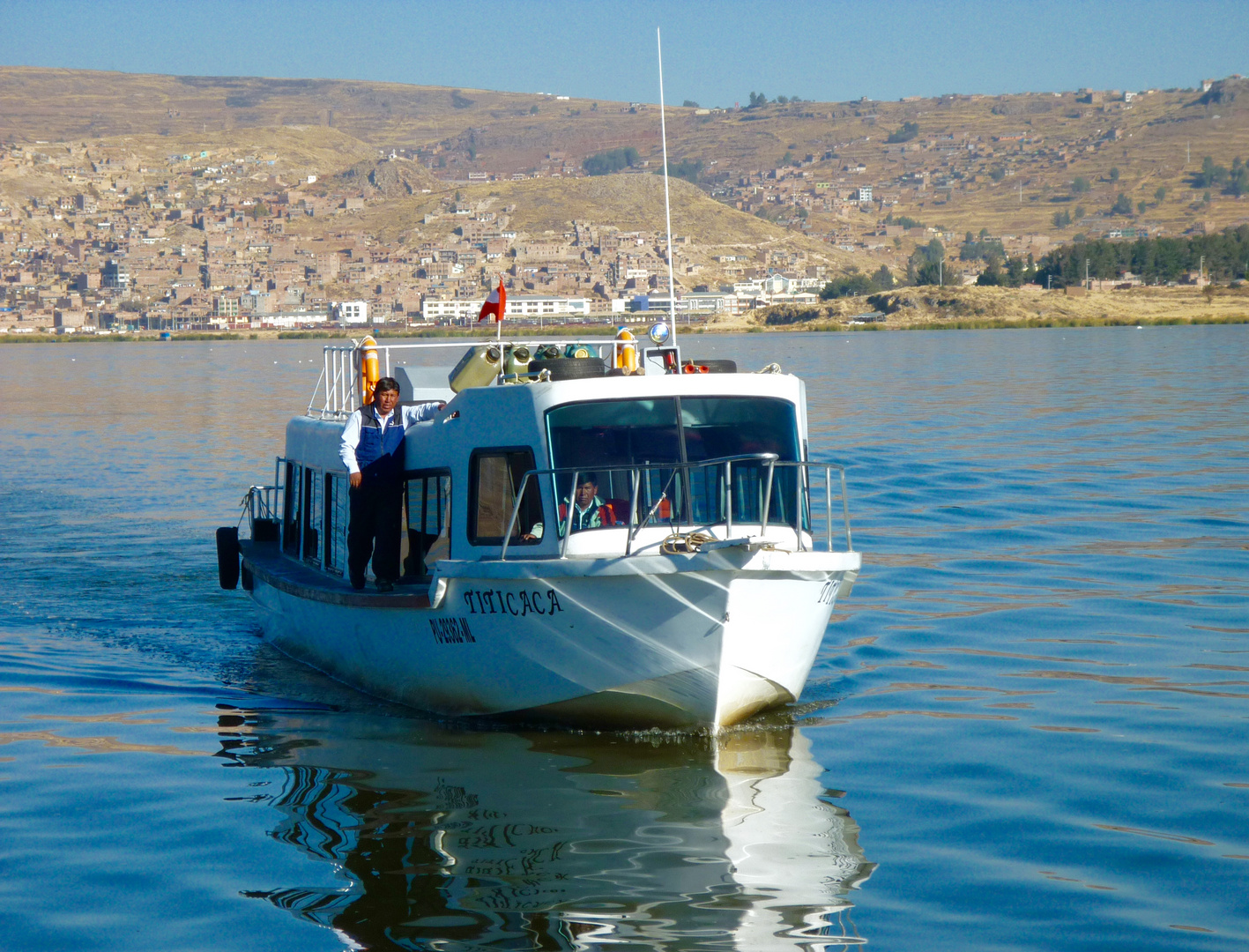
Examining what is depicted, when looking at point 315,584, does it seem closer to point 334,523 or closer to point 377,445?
point 334,523

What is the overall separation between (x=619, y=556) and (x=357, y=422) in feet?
9.33

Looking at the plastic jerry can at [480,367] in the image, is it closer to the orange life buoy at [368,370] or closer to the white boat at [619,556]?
the white boat at [619,556]

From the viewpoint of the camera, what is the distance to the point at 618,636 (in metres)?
9.97

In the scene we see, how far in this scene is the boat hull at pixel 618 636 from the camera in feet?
31.7

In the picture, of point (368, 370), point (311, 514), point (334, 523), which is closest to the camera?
point (368, 370)

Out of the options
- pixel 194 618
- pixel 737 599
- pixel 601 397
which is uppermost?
pixel 601 397

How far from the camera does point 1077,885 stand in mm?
7832

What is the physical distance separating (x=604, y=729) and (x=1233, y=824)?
4.49 meters

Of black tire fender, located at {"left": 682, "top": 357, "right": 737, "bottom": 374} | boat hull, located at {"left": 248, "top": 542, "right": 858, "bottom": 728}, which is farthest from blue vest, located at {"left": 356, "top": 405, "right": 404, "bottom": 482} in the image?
black tire fender, located at {"left": 682, "top": 357, "right": 737, "bottom": 374}

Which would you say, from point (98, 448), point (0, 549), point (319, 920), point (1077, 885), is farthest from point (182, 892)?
point (98, 448)

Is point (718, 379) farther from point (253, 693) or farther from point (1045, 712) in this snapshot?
point (253, 693)

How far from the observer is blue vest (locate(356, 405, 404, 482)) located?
11.5 m

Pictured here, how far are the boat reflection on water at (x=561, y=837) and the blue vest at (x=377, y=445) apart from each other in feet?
6.87

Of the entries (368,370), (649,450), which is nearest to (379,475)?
(368,370)
